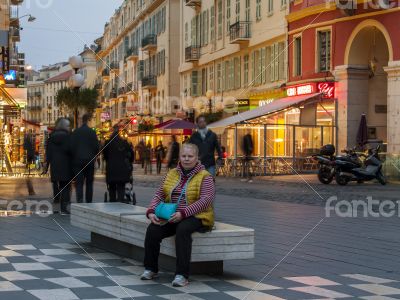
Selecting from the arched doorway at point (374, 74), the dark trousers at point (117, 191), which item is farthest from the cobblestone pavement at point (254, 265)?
the arched doorway at point (374, 74)

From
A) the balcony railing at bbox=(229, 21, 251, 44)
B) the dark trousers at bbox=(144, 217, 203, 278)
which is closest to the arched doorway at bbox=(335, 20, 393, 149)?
the balcony railing at bbox=(229, 21, 251, 44)

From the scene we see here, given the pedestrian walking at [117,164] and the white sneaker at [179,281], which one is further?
the pedestrian walking at [117,164]

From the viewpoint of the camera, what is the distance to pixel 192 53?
53375mm

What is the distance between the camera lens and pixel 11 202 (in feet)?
60.0

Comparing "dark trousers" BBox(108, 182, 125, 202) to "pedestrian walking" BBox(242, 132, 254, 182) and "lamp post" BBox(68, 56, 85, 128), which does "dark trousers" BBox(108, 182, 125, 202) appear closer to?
"lamp post" BBox(68, 56, 85, 128)

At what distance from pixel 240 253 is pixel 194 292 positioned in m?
0.79

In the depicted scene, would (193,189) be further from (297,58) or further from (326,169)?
(297,58)

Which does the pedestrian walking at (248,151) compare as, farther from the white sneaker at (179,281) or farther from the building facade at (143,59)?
the building facade at (143,59)

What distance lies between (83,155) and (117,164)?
2.18ft

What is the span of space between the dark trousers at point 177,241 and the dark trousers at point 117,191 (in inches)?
287

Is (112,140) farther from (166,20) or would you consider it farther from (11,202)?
(166,20)

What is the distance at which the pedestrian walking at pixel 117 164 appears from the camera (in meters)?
15.4

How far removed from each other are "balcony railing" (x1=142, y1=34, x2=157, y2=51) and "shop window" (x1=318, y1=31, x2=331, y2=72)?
3502 cm

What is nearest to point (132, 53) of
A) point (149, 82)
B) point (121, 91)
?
point (121, 91)
